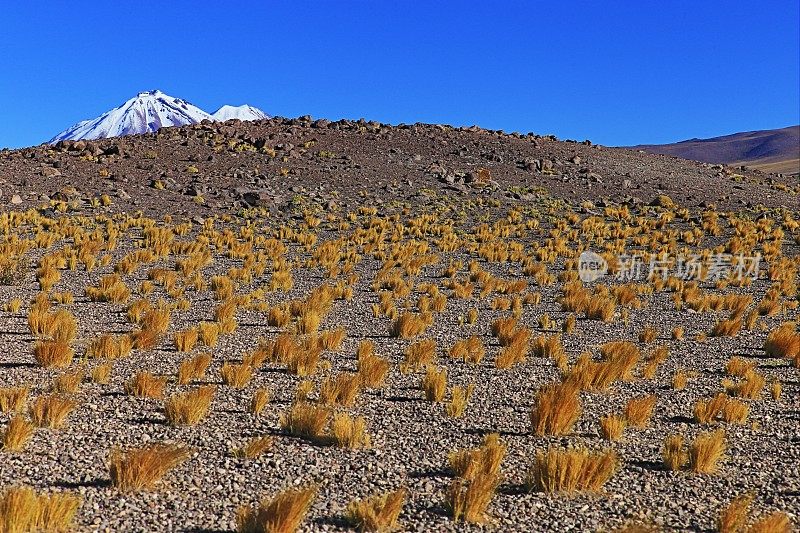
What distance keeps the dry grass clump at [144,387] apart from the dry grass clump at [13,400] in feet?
4.00

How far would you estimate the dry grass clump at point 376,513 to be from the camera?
545cm

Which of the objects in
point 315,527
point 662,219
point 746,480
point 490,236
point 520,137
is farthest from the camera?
point 520,137

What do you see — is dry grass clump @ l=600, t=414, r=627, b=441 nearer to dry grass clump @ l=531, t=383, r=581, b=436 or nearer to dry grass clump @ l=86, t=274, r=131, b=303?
dry grass clump @ l=531, t=383, r=581, b=436

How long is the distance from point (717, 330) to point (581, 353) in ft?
13.1

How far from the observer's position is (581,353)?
485 inches

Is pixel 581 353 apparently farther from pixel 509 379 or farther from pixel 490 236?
pixel 490 236

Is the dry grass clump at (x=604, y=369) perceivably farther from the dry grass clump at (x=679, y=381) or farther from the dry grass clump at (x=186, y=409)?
the dry grass clump at (x=186, y=409)

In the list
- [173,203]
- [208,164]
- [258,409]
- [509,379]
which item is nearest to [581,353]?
[509,379]

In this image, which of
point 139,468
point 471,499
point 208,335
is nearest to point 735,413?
point 471,499

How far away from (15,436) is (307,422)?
2.91 metres

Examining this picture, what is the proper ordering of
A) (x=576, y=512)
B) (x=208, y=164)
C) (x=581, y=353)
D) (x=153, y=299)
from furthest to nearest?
1. (x=208, y=164)
2. (x=153, y=299)
3. (x=581, y=353)
4. (x=576, y=512)

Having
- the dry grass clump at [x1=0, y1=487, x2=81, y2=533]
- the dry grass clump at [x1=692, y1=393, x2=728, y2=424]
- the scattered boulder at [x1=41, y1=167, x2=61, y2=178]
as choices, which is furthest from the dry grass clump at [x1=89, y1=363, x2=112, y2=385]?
the scattered boulder at [x1=41, y1=167, x2=61, y2=178]

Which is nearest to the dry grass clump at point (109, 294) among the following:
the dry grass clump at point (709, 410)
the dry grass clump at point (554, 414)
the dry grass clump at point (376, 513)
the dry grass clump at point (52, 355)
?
the dry grass clump at point (52, 355)

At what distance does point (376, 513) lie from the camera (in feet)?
18.1
